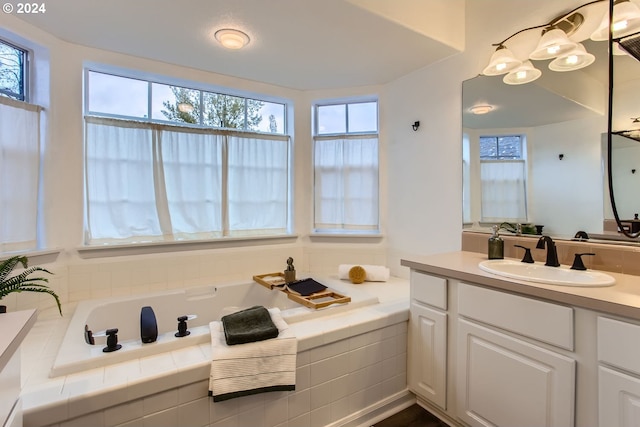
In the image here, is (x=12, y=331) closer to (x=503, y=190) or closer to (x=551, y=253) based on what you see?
(x=551, y=253)

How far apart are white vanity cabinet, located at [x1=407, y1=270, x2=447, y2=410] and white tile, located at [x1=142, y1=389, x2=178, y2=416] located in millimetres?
1349

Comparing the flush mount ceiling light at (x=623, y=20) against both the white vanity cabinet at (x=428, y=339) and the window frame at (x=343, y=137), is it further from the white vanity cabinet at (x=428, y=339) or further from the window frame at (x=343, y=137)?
the window frame at (x=343, y=137)

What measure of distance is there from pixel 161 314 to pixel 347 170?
6.65 ft

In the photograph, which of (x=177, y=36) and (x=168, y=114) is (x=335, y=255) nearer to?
(x=168, y=114)

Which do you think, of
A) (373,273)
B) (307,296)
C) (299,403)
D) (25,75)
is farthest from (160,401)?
(25,75)

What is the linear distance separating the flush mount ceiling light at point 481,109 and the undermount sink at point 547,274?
1046mm

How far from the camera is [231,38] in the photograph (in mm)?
2086

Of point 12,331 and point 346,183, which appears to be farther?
point 346,183

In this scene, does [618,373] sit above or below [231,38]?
below

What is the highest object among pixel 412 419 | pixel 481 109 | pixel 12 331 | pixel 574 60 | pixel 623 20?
pixel 623 20

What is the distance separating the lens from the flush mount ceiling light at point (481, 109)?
7.11 feet

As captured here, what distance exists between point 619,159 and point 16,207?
3.47 meters

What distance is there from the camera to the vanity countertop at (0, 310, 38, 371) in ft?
2.53

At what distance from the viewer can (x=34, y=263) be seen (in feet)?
6.64
